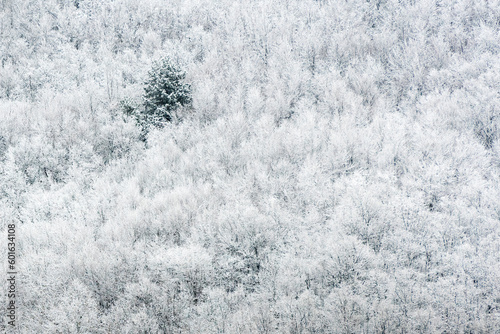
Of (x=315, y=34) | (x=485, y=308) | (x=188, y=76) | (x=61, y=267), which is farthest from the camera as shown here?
(x=315, y=34)

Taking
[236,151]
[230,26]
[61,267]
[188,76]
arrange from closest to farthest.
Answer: [61,267] → [236,151] → [188,76] → [230,26]

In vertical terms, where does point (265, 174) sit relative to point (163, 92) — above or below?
below

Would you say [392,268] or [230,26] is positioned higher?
[230,26]

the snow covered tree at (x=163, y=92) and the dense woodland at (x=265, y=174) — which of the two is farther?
the snow covered tree at (x=163, y=92)

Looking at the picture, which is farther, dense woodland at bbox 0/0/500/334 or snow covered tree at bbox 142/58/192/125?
snow covered tree at bbox 142/58/192/125

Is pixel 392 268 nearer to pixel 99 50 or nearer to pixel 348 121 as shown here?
pixel 348 121

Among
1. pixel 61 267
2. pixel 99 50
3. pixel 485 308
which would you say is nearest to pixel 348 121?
pixel 485 308

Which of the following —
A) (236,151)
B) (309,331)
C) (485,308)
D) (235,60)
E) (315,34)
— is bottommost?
(309,331)

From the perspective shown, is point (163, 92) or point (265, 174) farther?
point (163, 92)
